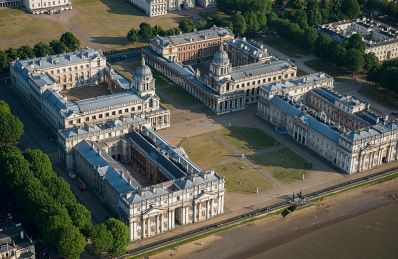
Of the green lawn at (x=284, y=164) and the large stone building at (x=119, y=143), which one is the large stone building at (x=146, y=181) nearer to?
the large stone building at (x=119, y=143)

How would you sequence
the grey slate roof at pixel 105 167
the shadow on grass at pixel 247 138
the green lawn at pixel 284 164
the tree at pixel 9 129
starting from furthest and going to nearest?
the shadow on grass at pixel 247 138 → the tree at pixel 9 129 → the green lawn at pixel 284 164 → the grey slate roof at pixel 105 167

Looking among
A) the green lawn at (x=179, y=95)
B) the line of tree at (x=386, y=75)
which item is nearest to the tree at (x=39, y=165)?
the green lawn at (x=179, y=95)

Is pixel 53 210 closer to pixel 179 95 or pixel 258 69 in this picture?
pixel 179 95

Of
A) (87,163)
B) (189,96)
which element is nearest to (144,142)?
(87,163)

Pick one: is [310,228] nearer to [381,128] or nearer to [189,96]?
[381,128]

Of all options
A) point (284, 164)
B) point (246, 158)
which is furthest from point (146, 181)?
point (284, 164)
